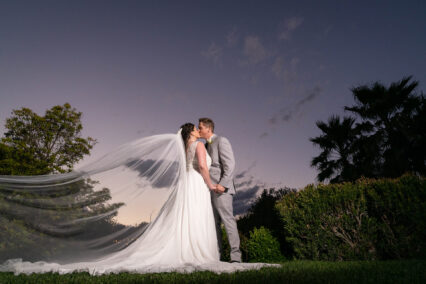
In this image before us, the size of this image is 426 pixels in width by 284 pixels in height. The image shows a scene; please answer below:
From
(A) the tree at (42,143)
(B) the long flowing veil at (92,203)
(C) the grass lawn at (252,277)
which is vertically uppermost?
(A) the tree at (42,143)

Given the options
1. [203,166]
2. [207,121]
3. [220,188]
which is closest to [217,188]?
[220,188]

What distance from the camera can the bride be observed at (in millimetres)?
4832

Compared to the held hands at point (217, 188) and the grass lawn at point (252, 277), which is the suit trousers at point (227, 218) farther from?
the grass lawn at point (252, 277)

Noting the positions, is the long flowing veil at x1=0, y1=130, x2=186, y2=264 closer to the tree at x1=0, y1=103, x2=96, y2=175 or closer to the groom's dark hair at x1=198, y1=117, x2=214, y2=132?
the groom's dark hair at x1=198, y1=117, x2=214, y2=132

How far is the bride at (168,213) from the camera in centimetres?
483

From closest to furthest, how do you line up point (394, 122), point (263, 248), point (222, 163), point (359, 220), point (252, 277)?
1. point (252, 277)
2. point (222, 163)
3. point (359, 220)
4. point (263, 248)
5. point (394, 122)

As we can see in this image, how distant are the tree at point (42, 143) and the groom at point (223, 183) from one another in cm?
726

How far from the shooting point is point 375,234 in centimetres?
651

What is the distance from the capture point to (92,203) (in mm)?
5418

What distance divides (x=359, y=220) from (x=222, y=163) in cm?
341

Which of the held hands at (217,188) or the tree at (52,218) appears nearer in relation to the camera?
the tree at (52,218)

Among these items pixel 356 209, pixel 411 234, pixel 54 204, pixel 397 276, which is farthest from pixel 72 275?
pixel 411 234

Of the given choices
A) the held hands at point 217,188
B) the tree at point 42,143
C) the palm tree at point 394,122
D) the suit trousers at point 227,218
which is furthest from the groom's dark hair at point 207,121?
the palm tree at point 394,122

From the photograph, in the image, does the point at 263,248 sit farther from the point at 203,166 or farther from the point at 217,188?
the point at 203,166
